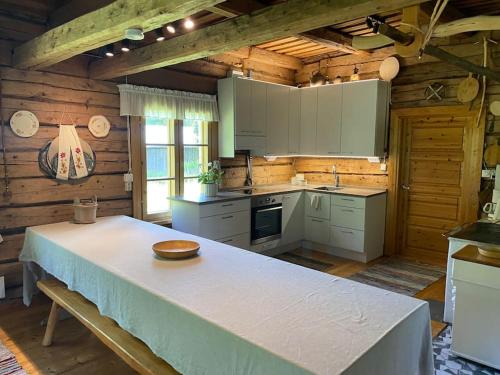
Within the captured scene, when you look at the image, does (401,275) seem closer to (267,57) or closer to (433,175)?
(433,175)

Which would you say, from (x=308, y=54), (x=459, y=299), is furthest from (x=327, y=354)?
(x=308, y=54)

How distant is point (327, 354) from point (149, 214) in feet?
10.5

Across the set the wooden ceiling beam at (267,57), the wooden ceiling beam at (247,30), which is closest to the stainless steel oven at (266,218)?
the wooden ceiling beam at (267,57)

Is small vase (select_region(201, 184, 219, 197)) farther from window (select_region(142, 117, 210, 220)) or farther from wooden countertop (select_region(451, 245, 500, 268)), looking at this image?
wooden countertop (select_region(451, 245, 500, 268))

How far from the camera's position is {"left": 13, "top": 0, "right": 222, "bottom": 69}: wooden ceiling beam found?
182 cm

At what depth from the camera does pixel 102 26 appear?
2164 mm

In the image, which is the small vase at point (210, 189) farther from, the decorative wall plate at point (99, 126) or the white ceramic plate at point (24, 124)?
the white ceramic plate at point (24, 124)

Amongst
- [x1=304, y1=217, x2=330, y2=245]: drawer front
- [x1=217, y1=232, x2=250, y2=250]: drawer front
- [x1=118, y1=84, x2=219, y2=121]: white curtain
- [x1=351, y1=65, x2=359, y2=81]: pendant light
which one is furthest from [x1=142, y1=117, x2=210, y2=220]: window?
[x1=351, y1=65, x2=359, y2=81]: pendant light

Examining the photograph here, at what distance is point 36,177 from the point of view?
130 inches

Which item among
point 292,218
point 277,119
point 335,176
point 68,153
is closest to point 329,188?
point 335,176

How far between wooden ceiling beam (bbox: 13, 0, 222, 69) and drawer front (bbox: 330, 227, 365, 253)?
3.50 m

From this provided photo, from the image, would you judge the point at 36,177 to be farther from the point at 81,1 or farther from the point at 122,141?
the point at 81,1

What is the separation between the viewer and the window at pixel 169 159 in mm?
4098

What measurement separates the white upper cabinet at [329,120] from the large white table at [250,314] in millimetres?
3047
